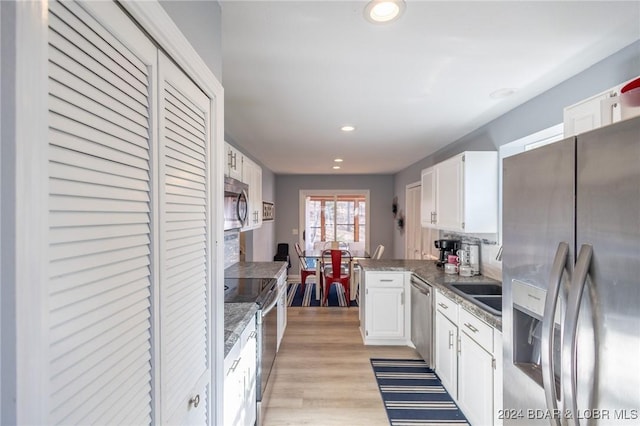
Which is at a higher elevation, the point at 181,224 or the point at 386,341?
the point at 181,224

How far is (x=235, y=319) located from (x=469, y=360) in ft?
5.30

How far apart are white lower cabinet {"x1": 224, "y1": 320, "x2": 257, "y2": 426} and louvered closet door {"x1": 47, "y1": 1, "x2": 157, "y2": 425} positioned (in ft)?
2.29

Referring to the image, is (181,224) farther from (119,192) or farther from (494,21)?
(494,21)

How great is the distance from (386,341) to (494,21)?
3.02m

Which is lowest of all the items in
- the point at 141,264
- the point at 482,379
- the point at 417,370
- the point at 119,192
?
the point at 417,370

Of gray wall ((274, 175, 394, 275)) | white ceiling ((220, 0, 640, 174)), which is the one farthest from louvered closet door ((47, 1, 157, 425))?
gray wall ((274, 175, 394, 275))

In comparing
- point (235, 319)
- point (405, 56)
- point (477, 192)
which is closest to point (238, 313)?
point (235, 319)

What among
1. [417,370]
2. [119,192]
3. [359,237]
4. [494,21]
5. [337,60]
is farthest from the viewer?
[359,237]

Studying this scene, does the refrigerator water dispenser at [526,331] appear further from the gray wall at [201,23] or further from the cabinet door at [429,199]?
the cabinet door at [429,199]

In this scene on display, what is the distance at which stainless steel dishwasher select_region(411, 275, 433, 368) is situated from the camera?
2.75 metres

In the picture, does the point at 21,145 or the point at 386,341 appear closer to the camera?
the point at 21,145

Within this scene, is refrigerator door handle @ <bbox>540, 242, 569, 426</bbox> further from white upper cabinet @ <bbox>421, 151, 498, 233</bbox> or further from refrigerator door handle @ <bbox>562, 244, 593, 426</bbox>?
white upper cabinet @ <bbox>421, 151, 498, 233</bbox>

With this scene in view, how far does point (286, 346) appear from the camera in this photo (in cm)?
328

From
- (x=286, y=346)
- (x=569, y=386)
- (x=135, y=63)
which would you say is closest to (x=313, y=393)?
(x=286, y=346)
